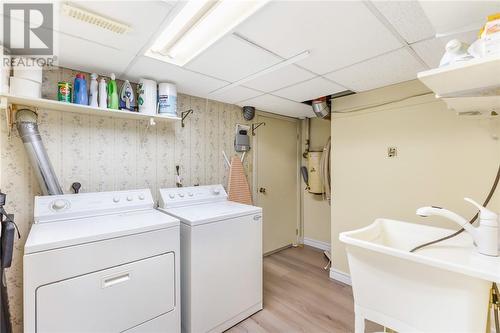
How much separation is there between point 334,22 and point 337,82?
1.01 metres

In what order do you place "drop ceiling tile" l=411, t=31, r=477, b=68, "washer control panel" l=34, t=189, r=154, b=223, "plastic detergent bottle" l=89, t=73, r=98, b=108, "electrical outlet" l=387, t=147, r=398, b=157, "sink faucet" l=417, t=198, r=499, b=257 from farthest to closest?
"electrical outlet" l=387, t=147, r=398, b=157, "plastic detergent bottle" l=89, t=73, r=98, b=108, "washer control panel" l=34, t=189, r=154, b=223, "drop ceiling tile" l=411, t=31, r=477, b=68, "sink faucet" l=417, t=198, r=499, b=257

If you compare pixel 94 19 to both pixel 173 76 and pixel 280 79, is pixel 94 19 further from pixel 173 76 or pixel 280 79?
pixel 280 79

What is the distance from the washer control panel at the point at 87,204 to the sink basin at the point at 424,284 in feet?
5.51

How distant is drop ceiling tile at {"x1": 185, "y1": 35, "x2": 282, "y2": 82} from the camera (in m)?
1.54

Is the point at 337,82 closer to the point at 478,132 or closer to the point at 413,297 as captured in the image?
the point at 478,132

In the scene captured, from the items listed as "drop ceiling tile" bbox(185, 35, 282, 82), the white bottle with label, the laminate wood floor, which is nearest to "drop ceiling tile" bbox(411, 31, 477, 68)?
"drop ceiling tile" bbox(185, 35, 282, 82)

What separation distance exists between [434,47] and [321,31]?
0.82m

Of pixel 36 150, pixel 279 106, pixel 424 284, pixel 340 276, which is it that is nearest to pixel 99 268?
pixel 36 150

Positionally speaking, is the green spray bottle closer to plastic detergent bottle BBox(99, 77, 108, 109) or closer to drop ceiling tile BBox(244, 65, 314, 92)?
plastic detergent bottle BBox(99, 77, 108, 109)

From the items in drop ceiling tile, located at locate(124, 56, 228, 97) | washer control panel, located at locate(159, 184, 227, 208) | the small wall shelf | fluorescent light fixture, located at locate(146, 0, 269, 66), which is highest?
fluorescent light fixture, located at locate(146, 0, 269, 66)

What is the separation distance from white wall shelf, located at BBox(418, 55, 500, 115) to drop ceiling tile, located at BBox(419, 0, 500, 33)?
1.24 ft

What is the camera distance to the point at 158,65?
6.04 ft

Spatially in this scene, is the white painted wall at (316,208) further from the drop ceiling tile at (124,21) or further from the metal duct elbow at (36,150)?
the metal duct elbow at (36,150)

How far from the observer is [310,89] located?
240 centimetres
